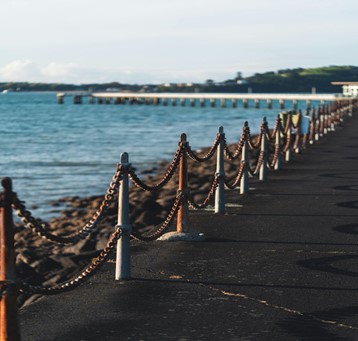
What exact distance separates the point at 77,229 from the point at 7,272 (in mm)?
14970

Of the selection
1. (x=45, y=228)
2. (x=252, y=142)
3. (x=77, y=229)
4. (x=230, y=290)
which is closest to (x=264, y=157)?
(x=252, y=142)

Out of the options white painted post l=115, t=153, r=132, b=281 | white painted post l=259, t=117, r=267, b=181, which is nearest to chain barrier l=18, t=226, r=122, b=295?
white painted post l=115, t=153, r=132, b=281

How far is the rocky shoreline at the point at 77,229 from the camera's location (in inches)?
528

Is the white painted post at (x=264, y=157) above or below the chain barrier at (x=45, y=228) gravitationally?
below

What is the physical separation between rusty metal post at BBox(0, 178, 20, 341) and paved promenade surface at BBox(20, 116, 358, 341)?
67cm

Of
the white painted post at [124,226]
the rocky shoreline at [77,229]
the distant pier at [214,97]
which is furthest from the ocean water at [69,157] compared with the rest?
the distant pier at [214,97]

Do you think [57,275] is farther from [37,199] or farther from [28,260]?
[37,199]

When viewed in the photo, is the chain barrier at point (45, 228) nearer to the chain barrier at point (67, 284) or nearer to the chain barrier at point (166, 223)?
the chain barrier at point (67, 284)

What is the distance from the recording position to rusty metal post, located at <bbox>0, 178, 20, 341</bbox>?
5.34m

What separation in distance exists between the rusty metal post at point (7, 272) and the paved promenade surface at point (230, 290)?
67cm

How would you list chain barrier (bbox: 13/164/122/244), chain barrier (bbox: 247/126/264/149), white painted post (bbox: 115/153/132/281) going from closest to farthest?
chain barrier (bbox: 13/164/122/244)
white painted post (bbox: 115/153/132/281)
chain barrier (bbox: 247/126/264/149)

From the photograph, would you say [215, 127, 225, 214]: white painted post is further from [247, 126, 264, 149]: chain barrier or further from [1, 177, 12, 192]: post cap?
[1, 177, 12, 192]: post cap

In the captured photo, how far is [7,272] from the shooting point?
17.9ft

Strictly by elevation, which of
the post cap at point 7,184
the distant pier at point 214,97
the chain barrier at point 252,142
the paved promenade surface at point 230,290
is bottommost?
the distant pier at point 214,97
